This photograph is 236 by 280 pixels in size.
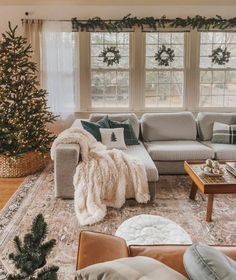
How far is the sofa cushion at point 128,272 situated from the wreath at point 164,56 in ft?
15.8

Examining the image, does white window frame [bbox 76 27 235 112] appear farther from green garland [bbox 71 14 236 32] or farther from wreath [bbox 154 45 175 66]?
wreath [bbox 154 45 175 66]

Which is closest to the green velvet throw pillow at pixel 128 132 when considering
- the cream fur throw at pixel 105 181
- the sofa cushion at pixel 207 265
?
the cream fur throw at pixel 105 181

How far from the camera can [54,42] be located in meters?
5.46

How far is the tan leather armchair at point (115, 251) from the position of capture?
1425mm

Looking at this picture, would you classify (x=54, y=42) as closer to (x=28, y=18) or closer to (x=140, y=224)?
(x=28, y=18)

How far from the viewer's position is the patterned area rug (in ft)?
9.09

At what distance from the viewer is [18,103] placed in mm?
4586

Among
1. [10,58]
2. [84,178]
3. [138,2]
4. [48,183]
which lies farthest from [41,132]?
[138,2]

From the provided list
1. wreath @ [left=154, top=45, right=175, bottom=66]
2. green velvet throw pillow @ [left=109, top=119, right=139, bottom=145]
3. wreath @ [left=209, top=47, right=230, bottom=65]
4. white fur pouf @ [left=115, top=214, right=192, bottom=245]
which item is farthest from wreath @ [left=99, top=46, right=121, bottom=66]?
white fur pouf @ [left=115, top=214, right=192, bottom=245]

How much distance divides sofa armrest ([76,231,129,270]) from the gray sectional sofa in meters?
2.18

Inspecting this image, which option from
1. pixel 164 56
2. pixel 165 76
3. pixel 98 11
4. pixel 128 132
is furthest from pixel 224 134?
pixel 98 11

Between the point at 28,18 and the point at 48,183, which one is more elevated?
the point at 28,18

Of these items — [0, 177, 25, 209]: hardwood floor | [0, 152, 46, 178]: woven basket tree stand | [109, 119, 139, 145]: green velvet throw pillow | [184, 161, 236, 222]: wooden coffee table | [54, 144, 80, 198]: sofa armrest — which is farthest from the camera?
[109, 119, 139, 145]: green velvet throw pillow

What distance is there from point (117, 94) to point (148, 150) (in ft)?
5.41
